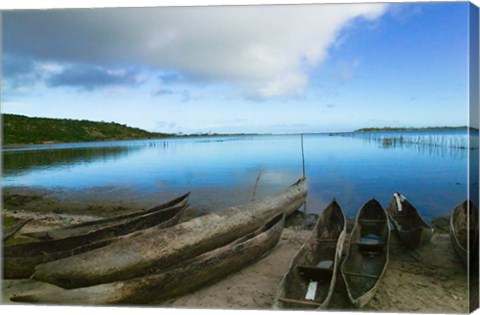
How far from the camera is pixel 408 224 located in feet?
19.3

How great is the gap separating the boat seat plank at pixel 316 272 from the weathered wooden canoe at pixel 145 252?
121 centimetres

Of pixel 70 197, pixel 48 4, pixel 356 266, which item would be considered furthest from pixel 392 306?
pixel 70 197

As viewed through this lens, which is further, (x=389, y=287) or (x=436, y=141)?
(x=436, y=141)

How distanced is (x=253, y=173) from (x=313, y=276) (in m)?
6.51

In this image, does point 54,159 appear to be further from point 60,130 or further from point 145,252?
point 145,252

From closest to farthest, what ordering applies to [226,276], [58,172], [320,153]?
[226,276] < [58,172] < [320,153]

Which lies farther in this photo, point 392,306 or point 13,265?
point 13,265

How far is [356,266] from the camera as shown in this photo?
4.41 meters

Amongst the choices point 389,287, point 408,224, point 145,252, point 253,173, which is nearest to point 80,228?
point 145,252

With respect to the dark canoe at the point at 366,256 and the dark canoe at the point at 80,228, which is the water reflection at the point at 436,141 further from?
the dark canoe at the point at 80,228

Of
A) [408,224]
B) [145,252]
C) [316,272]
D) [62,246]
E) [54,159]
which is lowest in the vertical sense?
[408,224]

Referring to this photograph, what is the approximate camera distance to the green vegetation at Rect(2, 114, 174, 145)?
5.46 metres

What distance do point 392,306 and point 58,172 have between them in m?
11.3

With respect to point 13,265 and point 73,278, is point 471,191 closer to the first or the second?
point 73,278
